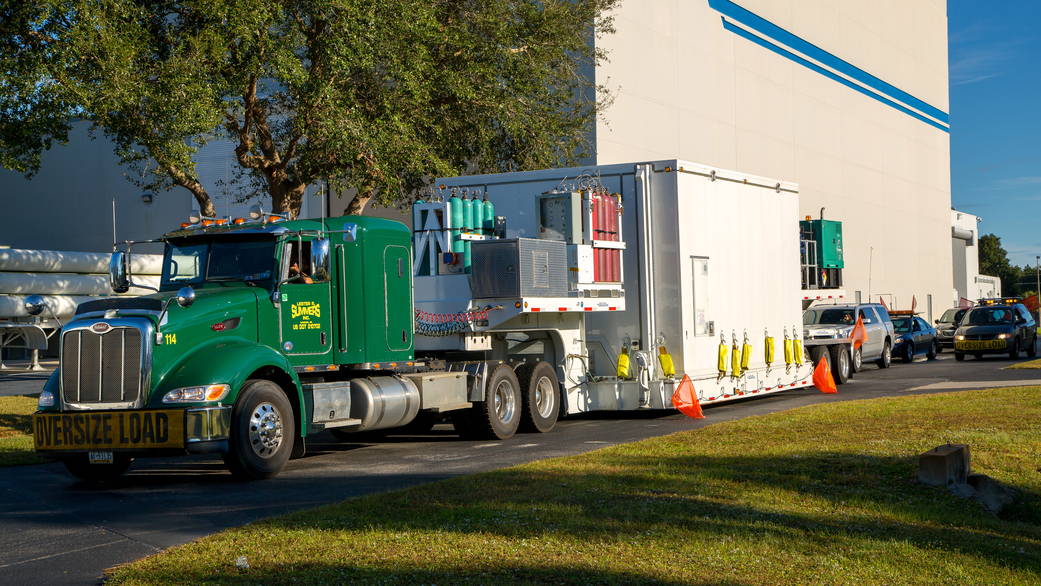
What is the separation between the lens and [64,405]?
36.2ft

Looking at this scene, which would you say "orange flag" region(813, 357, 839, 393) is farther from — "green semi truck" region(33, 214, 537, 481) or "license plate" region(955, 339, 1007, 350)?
"license plate" region(955, 339, 1007, 350)

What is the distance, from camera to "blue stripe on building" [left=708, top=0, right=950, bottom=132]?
43.8 metres

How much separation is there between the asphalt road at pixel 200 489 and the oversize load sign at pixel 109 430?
1.62 feet

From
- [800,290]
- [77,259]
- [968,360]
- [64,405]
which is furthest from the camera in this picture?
[77,259]

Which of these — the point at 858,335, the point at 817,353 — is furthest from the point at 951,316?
the point at 817,353

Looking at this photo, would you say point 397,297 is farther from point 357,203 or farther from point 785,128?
point 785,128

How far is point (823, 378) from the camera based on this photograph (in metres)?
22.2

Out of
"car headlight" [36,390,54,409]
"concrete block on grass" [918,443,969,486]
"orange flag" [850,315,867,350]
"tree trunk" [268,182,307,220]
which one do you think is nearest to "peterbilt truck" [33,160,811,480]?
"car headlight" [36,390,54,409]

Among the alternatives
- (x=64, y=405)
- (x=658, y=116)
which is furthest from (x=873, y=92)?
(x=64, y=405)

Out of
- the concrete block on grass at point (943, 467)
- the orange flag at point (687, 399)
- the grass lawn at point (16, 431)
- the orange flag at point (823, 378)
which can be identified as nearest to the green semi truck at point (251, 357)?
the grass lawn at point (16, 431)

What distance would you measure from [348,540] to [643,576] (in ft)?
7.33

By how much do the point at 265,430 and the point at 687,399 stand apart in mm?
7328

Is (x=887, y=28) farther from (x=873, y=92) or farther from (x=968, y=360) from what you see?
(x=968, y=360)

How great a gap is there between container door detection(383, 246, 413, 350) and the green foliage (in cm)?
586
